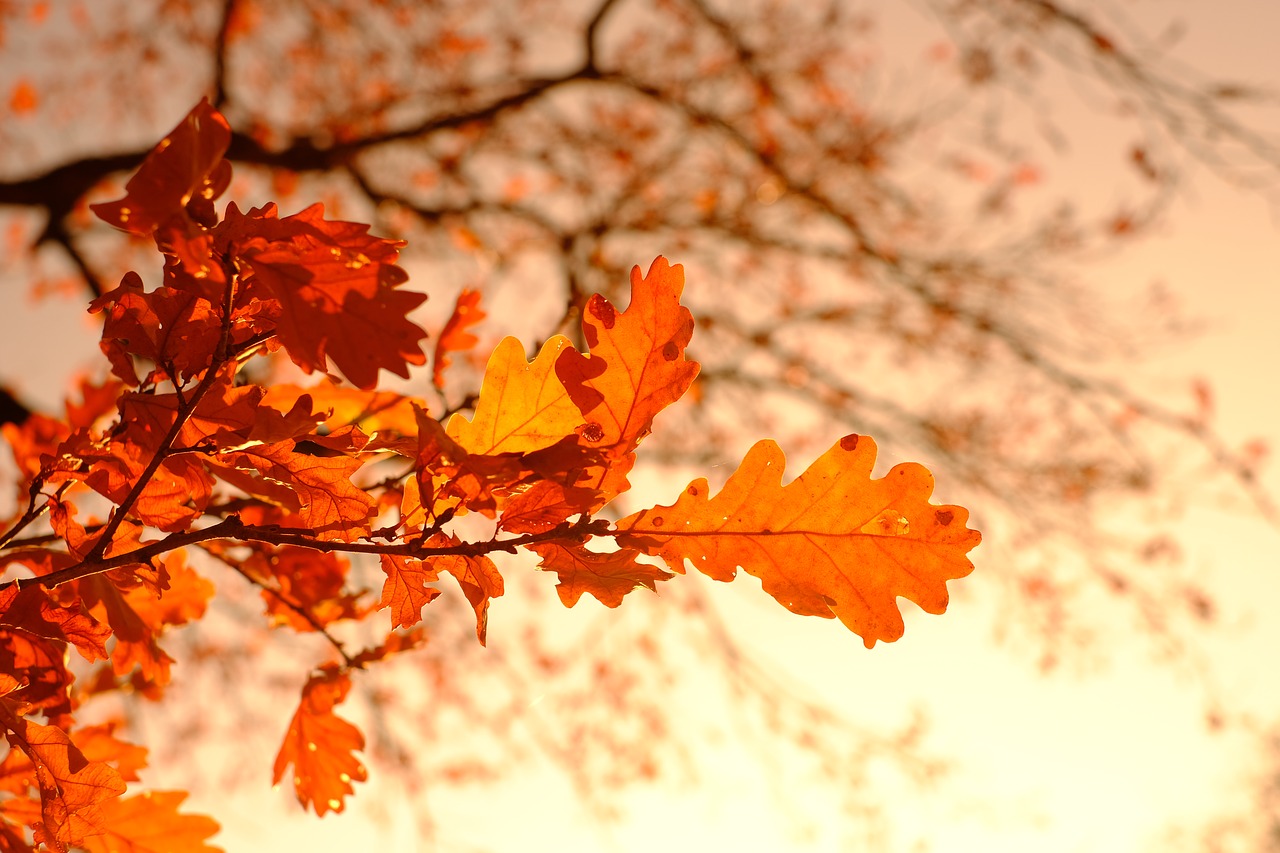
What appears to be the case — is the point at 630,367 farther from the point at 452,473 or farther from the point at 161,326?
the point at 161,326

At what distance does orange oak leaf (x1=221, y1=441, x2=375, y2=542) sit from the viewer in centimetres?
91

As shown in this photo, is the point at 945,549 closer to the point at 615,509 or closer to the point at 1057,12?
the point at 1057,12

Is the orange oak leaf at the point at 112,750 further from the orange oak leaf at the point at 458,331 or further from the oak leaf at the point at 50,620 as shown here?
the orange oak leaf at the point at 458,331

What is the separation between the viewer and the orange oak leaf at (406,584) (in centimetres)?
91

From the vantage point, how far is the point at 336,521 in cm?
92

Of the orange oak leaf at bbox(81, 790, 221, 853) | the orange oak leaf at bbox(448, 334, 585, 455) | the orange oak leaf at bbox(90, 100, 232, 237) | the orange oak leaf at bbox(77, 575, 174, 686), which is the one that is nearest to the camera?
the orange oak leaf at bbox(90, 100, 232, 237)

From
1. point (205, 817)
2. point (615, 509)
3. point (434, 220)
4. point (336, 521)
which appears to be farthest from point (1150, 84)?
point (434, 220)

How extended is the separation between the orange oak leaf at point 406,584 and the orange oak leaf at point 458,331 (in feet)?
1.27

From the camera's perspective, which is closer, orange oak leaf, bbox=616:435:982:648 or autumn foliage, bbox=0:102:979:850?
autumn foliage, bbox=0:102:979:850

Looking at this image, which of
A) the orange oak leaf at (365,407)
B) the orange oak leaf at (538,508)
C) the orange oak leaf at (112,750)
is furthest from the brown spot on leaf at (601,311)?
the orange oak leaf at (112,750)

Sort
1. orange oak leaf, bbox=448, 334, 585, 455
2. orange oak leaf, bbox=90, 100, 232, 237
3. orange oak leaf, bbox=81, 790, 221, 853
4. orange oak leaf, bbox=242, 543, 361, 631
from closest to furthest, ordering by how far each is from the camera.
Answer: orange oak leaf, bbox=90, 100, 232, 237, orange oak leaf, bbox=448, 334, 585, 455, orange oak leaf, bbox=81, 790, 221, 853, orange oak leaf, bbox=242, 543, 361, 631

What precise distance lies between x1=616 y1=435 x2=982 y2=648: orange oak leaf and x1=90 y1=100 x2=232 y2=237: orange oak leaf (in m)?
0.48

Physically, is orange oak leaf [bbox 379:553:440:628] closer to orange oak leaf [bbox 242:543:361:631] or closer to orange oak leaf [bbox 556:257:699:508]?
orange oak leaf [bbox 556:257:699:508]

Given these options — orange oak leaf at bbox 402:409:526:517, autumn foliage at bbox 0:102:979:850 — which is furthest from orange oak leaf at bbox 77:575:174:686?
orange oak leaf at bbox 402:409:526:517
